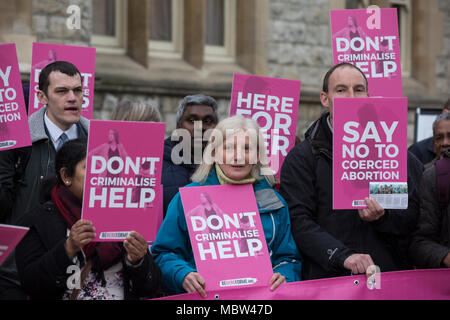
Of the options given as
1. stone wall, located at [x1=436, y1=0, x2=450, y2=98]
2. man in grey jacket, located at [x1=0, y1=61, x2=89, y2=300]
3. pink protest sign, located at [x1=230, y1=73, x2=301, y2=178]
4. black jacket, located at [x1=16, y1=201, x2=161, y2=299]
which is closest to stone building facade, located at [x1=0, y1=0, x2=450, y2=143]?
stone wall, located at [x1=436, y1=0, x2=450, y2=98]

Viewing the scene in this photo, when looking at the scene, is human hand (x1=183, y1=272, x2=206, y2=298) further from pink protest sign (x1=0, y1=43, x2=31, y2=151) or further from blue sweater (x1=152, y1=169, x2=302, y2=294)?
pink protest sign (x1=0, y1=43, x2=31, y2=151)

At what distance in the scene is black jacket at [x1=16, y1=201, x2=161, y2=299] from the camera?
3750 mm

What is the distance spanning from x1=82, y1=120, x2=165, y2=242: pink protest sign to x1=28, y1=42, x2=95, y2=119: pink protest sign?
1592 millimetres

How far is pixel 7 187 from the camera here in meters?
4.42

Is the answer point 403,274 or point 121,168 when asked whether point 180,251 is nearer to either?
point 121,168

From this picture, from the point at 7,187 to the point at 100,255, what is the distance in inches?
31.2

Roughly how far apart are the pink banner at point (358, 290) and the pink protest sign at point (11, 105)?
1.25 m

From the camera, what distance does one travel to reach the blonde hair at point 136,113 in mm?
5195

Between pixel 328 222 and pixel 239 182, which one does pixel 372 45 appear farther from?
pixel 239 182

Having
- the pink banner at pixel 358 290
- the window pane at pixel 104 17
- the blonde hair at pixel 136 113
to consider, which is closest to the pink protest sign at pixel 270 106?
the blonde hair at pixel 136 113

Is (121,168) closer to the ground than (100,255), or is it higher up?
higher up

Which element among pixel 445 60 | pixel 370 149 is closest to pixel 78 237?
pixel 370 149

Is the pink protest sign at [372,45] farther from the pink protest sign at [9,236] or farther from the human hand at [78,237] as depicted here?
the pink protest sign at [9,236]
